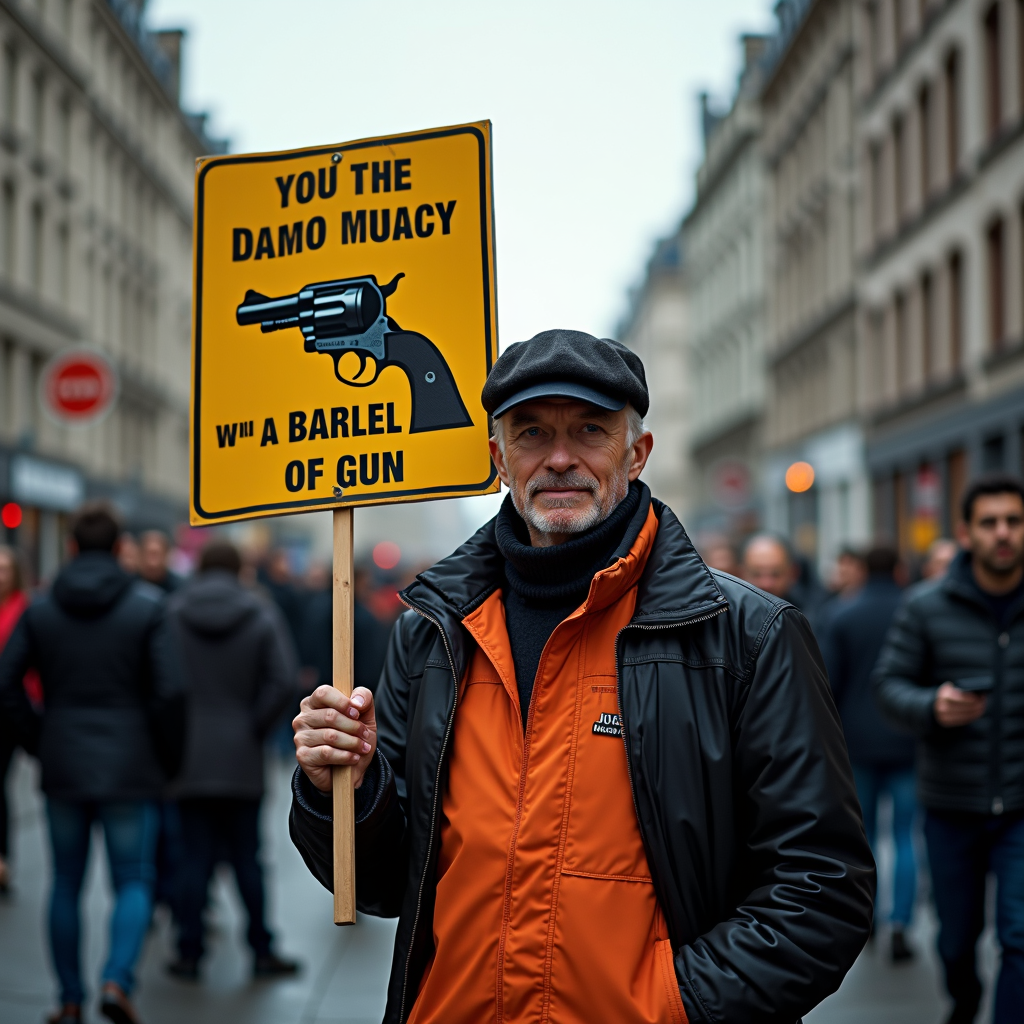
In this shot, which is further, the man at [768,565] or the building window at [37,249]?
the building window at [37,249]

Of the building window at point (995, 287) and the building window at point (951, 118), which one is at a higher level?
the building window at point (951, 118)

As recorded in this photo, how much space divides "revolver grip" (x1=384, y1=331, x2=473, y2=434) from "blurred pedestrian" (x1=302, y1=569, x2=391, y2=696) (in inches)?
325

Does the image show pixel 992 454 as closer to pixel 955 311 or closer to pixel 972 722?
pixel 955 311

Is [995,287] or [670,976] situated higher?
[995,287]

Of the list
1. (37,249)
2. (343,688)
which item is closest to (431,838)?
(343,688)

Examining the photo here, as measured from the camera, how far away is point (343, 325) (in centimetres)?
342

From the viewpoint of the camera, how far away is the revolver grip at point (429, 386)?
3.37 m

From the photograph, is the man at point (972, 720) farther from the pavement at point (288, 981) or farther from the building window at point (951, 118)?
the building window at point (951, 118)

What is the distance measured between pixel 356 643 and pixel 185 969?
5296mm

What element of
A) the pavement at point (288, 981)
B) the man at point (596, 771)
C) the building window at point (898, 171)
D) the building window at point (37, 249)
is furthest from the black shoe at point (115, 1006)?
the building window at point (37, 249)

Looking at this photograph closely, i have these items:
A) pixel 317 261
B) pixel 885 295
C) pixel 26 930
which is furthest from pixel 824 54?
pixel 317 261

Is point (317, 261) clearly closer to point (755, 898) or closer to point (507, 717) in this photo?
point (507, 717)

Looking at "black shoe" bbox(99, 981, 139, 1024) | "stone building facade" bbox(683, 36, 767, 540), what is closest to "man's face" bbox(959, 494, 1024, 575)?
"black shoe" bbox(99, 981, 139, 1024)

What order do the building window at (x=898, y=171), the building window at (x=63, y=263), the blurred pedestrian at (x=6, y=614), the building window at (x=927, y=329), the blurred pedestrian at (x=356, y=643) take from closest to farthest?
the blurred pedestrian at (x=6, y=614)
the blurred pedestrian at (x=356, y=643)
the building window at (x=927, y=329)
the building window at (x=898, y=171)
the building window at (x=63, y=263)
